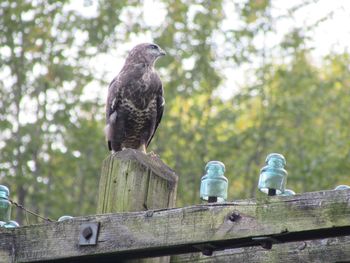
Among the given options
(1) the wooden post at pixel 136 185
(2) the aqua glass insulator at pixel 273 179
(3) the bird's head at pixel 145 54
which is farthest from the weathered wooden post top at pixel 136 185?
(3) the bird's head at pixel 145 54

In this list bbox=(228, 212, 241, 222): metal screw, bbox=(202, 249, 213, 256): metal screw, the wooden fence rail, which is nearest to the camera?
the wooden fence rail

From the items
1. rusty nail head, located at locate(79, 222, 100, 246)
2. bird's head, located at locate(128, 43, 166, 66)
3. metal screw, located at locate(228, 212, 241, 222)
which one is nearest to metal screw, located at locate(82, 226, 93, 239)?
rusty nail head, located at locate(79, 222, 100, 246)

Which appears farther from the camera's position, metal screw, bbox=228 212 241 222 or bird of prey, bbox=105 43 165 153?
bird of prey, bbox=105 43 165 153

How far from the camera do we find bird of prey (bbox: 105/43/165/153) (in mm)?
8430

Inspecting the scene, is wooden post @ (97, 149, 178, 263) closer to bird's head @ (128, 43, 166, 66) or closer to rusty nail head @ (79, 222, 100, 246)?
rusty nail head @ (79, 222, 100, 246)

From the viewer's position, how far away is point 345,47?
15.7 metres

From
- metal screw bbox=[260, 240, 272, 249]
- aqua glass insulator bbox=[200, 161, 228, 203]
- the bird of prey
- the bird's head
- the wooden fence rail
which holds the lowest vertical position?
metal screw bbox=[260, 240, 272, 249]

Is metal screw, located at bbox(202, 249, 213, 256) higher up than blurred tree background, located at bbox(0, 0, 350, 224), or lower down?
lower down

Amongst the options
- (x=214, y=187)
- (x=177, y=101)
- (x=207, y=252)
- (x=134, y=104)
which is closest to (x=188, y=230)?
(x=207, y=252)

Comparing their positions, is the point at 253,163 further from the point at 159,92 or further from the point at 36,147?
the point at 159,92

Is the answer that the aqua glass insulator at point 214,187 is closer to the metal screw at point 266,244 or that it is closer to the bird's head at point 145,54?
the metal screw at point 266,244

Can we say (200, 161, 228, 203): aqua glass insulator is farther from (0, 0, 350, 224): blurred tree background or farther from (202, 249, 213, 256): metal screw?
A: (0, 0, 350, 224): blurred tree background

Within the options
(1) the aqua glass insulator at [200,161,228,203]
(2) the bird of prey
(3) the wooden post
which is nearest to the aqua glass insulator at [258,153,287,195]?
(1) the aqua glass insulator at [200,161,228,203]

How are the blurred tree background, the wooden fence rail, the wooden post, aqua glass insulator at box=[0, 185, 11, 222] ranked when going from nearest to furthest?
the wooden fence rail < the wooden post < aqua glass insulator at box=[0, 185, 11, 222] < the blurred tree background
